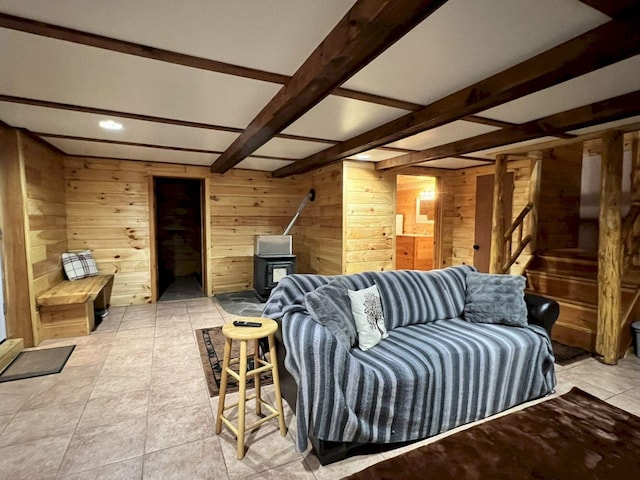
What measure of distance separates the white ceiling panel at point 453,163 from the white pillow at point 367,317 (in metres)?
3.20

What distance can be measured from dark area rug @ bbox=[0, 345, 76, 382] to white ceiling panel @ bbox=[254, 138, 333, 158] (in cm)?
292

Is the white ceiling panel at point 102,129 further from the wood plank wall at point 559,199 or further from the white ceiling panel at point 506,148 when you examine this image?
the wood plank wall at point 559,199

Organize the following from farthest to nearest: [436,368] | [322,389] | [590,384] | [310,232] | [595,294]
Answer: [310,232]
[595,294]
[590,384]
[436,368]
[322,389]

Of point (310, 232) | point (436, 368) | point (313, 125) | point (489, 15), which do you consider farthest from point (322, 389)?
point (310, 232)

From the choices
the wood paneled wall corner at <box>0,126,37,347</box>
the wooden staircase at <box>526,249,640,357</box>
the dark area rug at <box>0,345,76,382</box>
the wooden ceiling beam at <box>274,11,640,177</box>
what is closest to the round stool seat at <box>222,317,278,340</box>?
the wooden ceiling beam at <box>274,11,640,177</box>

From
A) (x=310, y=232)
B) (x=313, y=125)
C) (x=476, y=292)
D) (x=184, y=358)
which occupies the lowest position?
(x=184, y=358)

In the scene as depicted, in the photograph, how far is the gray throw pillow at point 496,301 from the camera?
247cm

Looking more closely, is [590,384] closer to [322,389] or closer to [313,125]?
[322,389]

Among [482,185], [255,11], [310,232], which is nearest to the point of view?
[255,11]

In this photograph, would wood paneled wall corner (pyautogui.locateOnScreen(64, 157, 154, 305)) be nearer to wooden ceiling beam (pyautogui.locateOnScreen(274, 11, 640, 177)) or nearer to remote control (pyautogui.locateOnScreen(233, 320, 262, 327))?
remote control (pyautogui.locateOnScreen(233, 320, 262, 327))

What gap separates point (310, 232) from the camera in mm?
5605

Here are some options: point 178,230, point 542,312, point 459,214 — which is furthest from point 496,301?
point 178,230

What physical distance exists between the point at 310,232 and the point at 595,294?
153 inches

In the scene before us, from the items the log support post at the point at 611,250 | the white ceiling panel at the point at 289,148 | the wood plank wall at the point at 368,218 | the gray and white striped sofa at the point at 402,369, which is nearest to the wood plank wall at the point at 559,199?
the log support post at the point at 611,250
